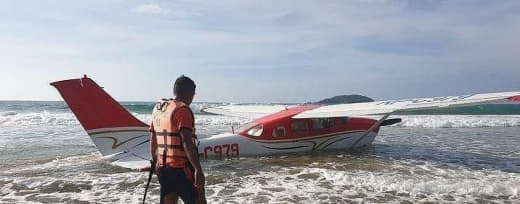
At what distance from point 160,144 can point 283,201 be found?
11.2ft

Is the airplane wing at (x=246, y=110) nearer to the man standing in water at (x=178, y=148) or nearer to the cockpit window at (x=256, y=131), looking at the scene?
the cockpit window at (x=256, y=131)

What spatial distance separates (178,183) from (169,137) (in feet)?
1.47

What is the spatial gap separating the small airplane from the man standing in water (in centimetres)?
511

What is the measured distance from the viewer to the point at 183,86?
3865 mm

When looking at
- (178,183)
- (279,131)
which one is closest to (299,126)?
(279,131)

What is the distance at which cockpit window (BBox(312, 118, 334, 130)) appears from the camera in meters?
12.1

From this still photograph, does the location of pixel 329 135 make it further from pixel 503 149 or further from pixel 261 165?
pixel 503 149

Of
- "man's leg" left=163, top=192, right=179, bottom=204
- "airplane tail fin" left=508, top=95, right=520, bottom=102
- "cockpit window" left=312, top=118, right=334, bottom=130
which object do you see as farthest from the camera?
"cockpit window" left=312, top=118, right=334, bottom=130

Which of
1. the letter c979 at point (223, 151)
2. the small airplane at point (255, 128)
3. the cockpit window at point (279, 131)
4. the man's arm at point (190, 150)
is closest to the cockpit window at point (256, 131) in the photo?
the small airplane at point (255, 128)

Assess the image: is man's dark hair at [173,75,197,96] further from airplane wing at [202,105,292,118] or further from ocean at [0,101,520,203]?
airplane wing at [202,105,292,118]

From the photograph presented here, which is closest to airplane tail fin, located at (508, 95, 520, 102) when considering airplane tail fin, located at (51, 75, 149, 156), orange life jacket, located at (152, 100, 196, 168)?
orange life jacket, located at (152, 100, 196, 168)

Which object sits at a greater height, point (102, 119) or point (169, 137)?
point (102, 119)

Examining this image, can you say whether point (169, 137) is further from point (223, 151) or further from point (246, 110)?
point (246, 110)

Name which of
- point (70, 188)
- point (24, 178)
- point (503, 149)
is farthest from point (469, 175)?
point (24, 178)
